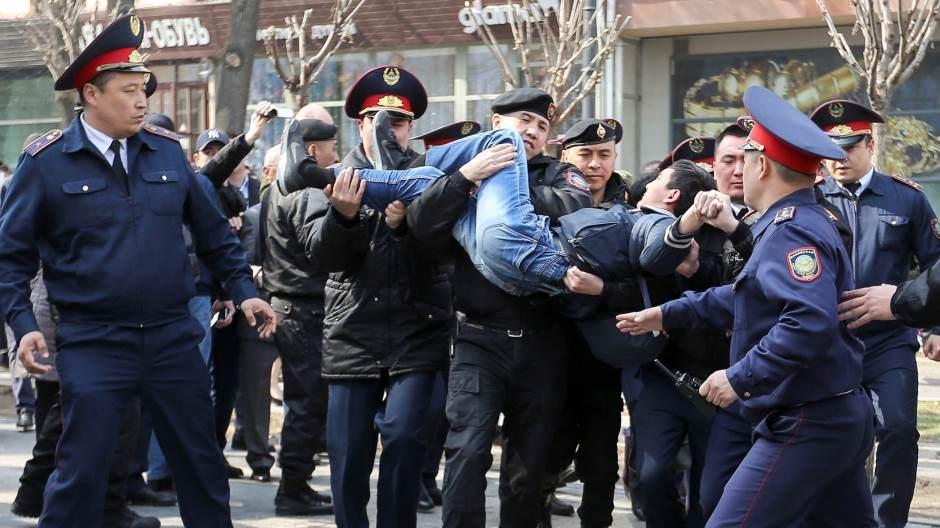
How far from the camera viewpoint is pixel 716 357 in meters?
5.73

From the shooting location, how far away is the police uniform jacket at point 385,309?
5.97 metres

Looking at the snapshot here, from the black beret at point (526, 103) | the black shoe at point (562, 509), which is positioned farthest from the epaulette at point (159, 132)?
the black shoe at point (562, 509)

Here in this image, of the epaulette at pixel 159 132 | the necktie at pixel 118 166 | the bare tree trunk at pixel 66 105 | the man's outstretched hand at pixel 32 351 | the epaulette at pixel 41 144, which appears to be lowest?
the man's outstretched hand at pixel 32 351

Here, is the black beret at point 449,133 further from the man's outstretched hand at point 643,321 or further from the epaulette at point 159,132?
the man's outstretched hand at point 643,321

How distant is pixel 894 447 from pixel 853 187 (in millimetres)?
1289

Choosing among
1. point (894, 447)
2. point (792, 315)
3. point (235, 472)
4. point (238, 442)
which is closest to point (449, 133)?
point (894, 447)

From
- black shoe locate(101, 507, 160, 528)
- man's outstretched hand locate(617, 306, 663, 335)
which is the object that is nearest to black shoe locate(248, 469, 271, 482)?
black shoe locate(101, 507, 160, 528)

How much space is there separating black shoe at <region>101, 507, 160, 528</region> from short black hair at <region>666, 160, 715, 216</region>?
3095mm

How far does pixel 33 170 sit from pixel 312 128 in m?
2.22

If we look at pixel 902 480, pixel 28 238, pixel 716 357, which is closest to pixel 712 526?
pixel 716 357

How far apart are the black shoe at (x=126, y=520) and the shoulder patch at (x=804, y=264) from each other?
146 inches

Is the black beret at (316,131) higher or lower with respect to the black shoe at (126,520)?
higher

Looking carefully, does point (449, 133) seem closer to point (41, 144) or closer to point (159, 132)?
point (159, 132)

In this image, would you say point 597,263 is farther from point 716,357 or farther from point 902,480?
point 902,480
